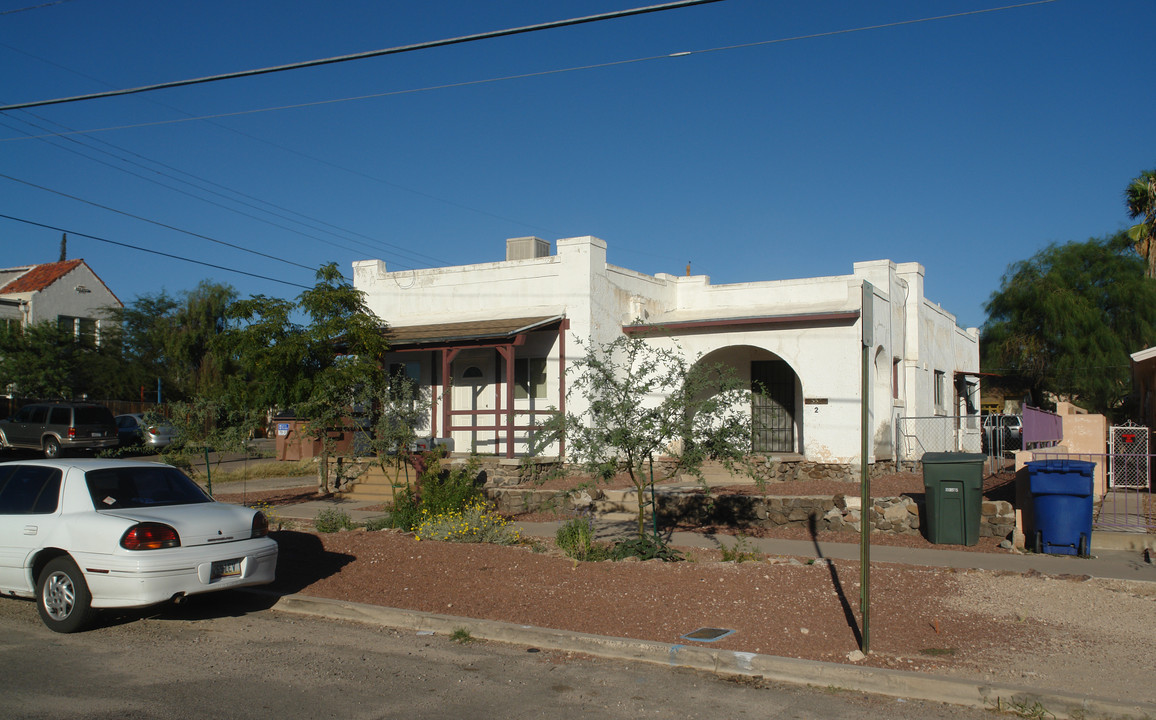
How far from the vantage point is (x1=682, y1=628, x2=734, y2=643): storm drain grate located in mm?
7027

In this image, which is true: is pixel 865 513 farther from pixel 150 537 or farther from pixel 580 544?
pixel 150 537

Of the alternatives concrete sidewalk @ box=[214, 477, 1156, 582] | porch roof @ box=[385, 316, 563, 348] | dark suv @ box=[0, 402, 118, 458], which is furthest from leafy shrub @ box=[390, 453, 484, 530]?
dark suv @ box=[0, 402, 118, 458]

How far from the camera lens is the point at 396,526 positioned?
12.5m

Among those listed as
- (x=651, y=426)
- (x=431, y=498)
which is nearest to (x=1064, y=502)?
(x=651, y=426)

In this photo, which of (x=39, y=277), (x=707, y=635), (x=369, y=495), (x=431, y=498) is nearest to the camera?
(x=707, y=635)

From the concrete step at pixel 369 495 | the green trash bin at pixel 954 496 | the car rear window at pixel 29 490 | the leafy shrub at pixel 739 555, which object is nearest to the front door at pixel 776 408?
the concrete step at pixel 369 495

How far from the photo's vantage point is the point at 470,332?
763 inches

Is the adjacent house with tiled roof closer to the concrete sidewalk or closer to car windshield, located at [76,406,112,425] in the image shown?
car windshield, located at [76,406,112,425]

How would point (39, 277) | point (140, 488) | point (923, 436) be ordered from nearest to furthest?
point (140, 488) < point (923, 436) < point (39, 277)

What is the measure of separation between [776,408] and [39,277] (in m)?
37.9

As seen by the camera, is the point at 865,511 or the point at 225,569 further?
the point at 225,569

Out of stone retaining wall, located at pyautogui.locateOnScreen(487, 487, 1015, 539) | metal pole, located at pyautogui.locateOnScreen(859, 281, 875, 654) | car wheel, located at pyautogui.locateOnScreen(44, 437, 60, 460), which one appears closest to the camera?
metal pole, located at pyautogui.locateOnScreen(859, 281, 875, 654)

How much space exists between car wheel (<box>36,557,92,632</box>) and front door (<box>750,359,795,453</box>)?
15.8 m

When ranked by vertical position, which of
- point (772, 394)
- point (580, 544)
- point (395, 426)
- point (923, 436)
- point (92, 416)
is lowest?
point (580, 544)
